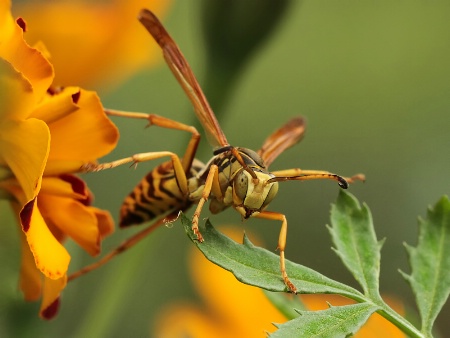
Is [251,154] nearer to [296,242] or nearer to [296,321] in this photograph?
[296,321]

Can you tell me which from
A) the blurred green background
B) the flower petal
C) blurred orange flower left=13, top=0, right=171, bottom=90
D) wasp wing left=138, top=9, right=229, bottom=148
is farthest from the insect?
blurred orange flower left=13, top=0, right=171, bottom=90

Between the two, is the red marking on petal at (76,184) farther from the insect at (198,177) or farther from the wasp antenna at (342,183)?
the wasp antenna at (342,183)

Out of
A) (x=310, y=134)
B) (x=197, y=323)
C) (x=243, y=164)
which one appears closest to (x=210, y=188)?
(x=243, y=164)

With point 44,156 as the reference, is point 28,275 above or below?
below

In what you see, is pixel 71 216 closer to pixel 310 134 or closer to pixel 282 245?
pixel 282 245

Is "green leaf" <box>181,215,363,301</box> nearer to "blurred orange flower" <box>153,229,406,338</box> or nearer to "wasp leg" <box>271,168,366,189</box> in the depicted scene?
"wasp leg" <box>271,168,366,189</box>

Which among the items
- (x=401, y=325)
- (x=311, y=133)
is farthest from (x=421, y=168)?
(x=401, y=325)
